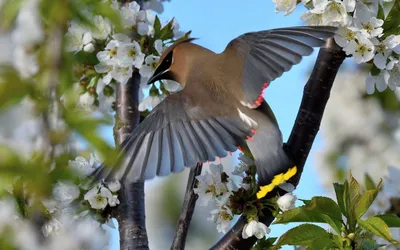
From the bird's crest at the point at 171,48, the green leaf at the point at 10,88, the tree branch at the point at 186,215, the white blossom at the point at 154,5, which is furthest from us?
the white blossom at the point at 154,5

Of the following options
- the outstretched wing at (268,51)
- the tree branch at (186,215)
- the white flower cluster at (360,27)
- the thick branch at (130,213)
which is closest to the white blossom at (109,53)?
the thick branch at (130,213)

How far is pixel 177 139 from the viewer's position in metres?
2.00

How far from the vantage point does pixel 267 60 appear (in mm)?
2018

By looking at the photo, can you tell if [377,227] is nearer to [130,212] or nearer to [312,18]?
[312,18]

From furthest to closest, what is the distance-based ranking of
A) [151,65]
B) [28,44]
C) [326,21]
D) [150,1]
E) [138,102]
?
1. [150,1]
2. [138,102]
3. [151,65]
4. [326,21]
5. [28,44]

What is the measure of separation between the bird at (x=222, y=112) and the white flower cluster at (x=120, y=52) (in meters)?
0.11

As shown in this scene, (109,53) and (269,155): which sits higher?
(109,53)

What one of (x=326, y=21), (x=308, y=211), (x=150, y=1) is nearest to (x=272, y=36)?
(x=326, y=21)

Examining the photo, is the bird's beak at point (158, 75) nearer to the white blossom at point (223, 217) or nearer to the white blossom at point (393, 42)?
the white blossom at point (223, 217)

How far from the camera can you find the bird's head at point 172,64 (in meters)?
2.26

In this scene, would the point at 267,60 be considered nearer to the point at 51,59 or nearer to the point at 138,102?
the point at 138,102

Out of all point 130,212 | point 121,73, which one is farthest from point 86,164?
point 121,73

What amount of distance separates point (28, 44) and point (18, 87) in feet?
0.42

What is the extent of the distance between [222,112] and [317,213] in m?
0.49
